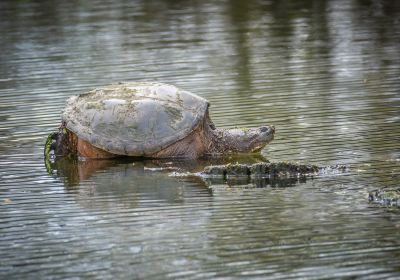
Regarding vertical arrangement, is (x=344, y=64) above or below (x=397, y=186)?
below

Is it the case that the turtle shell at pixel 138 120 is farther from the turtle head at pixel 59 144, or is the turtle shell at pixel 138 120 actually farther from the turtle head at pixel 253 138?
the turtle head at pixel 253 138

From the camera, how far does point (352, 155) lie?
11.1m

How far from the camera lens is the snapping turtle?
11.5 metres

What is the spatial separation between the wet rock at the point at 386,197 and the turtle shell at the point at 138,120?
8.79 ft

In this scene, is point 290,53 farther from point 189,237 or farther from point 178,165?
point 189,237

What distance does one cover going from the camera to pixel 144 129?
11.4 metres

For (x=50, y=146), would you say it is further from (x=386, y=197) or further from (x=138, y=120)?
(x=386, y=197)

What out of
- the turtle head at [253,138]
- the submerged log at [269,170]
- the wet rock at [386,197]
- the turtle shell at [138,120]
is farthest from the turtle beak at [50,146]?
the wet rock at [386,197]

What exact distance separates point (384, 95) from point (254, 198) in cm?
514

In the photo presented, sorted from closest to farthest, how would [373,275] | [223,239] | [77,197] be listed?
[373,275] < [223,239] < [77,197]

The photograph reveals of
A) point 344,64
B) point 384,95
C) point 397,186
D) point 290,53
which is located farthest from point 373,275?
point 290,53

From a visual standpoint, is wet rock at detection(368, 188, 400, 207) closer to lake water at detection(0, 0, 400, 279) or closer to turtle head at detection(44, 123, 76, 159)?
lake water at detection(0, 0, 400, 279)

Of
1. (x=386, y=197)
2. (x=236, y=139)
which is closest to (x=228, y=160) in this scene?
(x=236, y=139)

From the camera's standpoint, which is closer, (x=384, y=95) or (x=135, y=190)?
(x=135, y=190)
